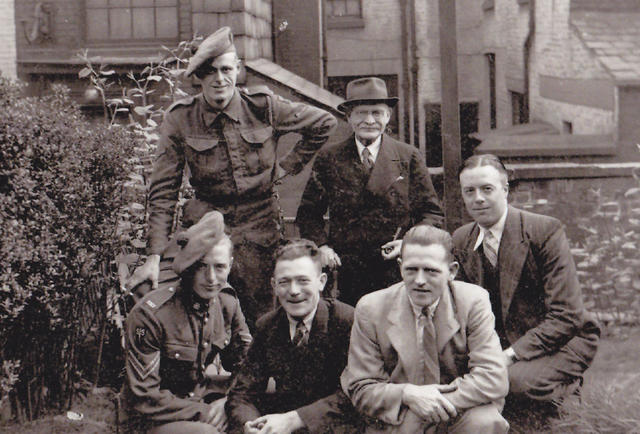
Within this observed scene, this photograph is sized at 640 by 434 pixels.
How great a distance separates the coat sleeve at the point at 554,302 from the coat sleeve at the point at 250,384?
1.29 metres

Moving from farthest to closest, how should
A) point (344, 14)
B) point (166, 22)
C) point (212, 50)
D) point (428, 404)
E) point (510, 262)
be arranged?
1. point (344, 14)
2. point (166, 22)
3. point (212, 50)
4. point (510, 262)
5. point (428, 404)

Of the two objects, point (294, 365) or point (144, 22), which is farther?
point (144, 22)

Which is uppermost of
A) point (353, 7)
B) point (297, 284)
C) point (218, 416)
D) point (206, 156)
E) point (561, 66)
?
point (353, 7)

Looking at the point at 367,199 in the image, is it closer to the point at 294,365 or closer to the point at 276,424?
the point at 294,365

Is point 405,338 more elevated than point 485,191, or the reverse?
point 485,191

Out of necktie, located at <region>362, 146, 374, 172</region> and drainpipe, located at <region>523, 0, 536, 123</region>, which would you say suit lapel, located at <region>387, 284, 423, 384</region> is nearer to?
necktie, located at <region>362, 146, 374, 172</region>

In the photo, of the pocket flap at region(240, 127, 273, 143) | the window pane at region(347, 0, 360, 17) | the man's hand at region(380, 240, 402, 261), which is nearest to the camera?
the man's hand at region(380, 240, 402, 261)

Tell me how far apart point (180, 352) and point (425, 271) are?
1.25 metres

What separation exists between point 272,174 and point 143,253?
53.1 inches

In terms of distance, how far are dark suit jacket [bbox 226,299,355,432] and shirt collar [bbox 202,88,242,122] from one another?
1.29 metres

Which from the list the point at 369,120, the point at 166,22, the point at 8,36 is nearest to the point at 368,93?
the point at 369,120

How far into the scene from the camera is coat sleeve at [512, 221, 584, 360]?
433 centimetres

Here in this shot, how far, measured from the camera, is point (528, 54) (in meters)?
12.9

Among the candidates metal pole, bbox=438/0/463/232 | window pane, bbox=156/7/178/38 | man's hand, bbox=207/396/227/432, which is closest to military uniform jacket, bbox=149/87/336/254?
man's hand, bbox=207/396/227/432
